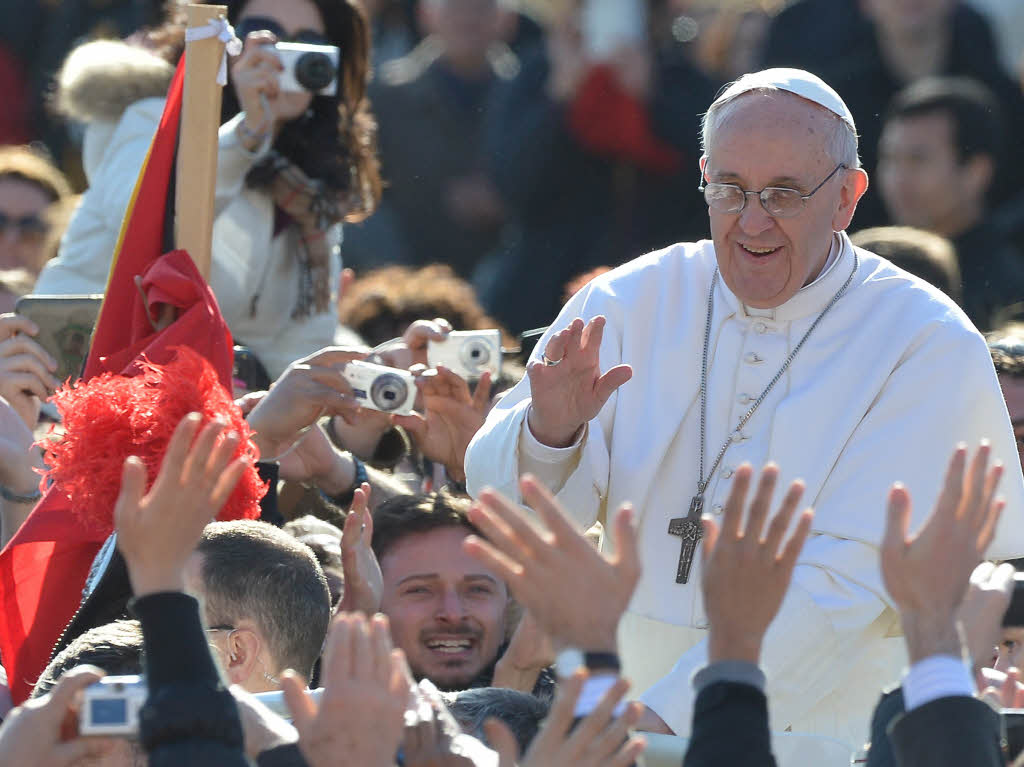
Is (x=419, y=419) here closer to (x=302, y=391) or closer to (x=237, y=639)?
(x=302, y=391)

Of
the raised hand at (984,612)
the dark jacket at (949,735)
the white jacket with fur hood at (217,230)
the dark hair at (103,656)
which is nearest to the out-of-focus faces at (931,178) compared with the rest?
the white jacket with fur hood at (217,230)

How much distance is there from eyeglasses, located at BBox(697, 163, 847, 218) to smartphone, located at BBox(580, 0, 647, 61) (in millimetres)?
4137

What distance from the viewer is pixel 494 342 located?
5930mm

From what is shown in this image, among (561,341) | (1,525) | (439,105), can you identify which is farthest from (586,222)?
(561,341)

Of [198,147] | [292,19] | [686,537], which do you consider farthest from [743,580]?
[292,19]

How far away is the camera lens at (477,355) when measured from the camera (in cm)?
592

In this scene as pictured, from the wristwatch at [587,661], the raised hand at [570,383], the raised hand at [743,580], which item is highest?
the raised hand at [570,383]

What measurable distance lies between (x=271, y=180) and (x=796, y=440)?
2381 mm

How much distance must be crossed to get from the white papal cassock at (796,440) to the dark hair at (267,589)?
0.49m

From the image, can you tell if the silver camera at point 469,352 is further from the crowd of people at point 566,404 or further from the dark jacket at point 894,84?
the dark jacket at point 894,84

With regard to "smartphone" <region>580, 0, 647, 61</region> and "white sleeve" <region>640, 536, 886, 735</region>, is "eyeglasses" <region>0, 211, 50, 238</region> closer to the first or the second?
"smartphone" <region>580, 0, 647, 61</region>

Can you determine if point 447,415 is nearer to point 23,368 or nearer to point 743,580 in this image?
point 23,368

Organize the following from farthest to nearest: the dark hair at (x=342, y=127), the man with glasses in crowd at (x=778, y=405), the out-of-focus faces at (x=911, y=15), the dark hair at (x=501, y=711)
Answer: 1. the out-of-focus faces at (x=911, y=15)
2. the dark hair at (x=342, y=127)
3. the man with glasses in crowd at (x=778, y=405)
4. the dark hair at (x=501, y=711)

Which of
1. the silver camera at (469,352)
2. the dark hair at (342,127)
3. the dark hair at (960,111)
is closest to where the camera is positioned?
the silver camera at (469,352)
